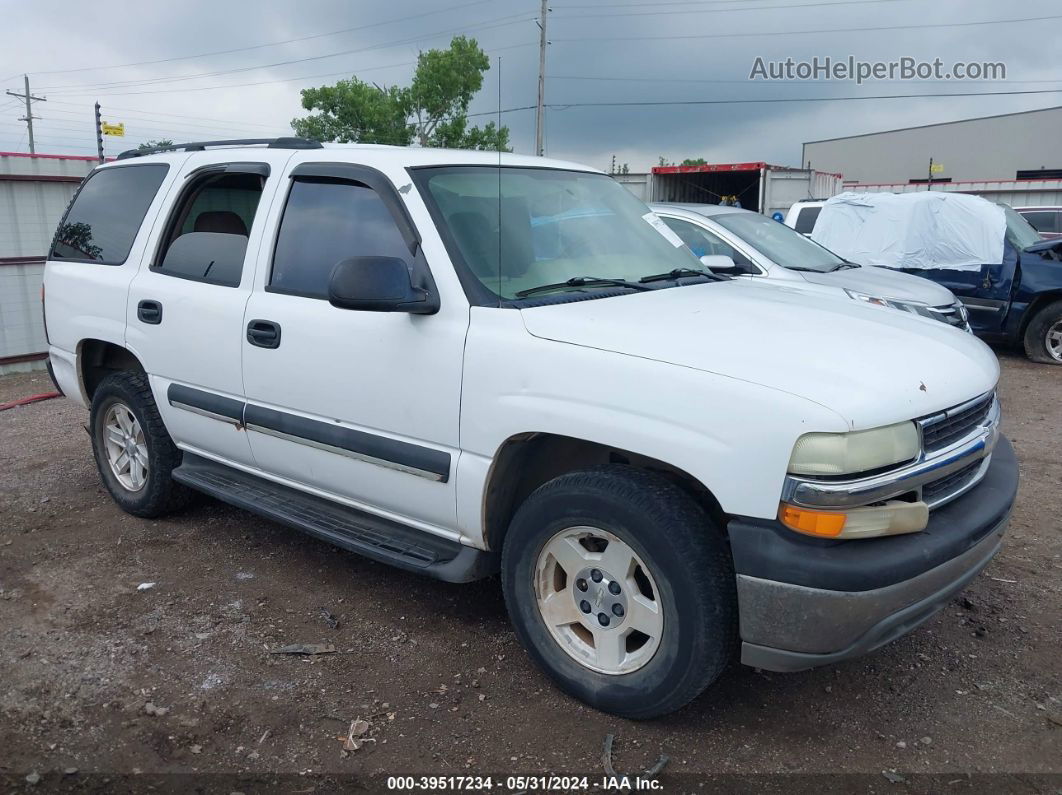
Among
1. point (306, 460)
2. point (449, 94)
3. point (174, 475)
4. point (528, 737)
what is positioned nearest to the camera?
point (528, 737)

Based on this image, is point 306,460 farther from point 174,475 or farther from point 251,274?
point 174,475

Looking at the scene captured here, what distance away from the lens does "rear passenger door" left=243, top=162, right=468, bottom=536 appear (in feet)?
10.7

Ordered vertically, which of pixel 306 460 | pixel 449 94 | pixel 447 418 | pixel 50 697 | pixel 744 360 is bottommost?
pixel 50 697

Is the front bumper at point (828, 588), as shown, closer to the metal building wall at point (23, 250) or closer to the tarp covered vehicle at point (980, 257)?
the tarp covered vehicle at point (980, 257)

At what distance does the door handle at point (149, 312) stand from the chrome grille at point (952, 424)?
354 cm

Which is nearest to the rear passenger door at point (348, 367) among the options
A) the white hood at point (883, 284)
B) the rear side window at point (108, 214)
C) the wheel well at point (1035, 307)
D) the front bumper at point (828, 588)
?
the front bumper at point (828, 588)

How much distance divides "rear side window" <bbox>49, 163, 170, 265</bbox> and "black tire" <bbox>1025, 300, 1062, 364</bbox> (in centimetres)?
944

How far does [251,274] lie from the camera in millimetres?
3945

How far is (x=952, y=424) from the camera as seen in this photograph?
286 centimetres

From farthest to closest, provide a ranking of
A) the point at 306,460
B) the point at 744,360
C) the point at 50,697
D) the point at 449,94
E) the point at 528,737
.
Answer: the point at 449,94
the point at 306,460
the point at 50,697
the point at 528,737
the point at 744,360

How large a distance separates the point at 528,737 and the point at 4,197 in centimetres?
982

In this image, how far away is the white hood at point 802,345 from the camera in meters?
2.58

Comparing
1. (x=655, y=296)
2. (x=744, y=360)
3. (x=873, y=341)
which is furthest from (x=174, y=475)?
(x=873, y=341)

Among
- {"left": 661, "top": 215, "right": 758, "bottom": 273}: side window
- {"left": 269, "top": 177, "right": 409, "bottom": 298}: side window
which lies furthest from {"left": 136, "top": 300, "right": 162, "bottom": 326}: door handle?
{"left": 661, "top": 215, "right": 758, "bottom": 273}: side window
